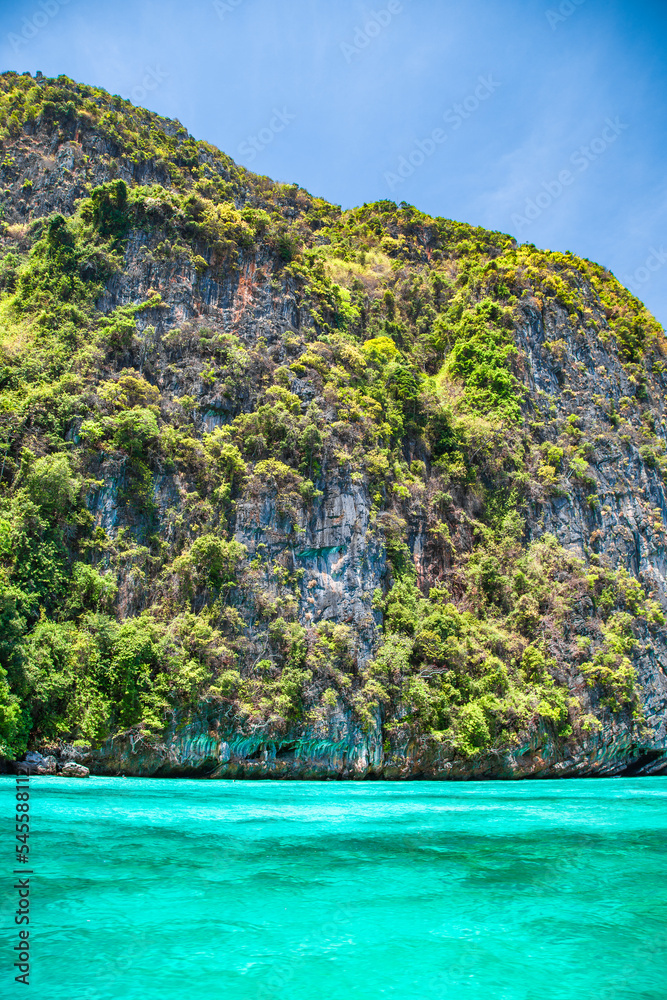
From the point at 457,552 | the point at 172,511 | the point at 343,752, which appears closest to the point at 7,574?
the point at 172,511

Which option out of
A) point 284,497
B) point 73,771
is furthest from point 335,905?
point 284,497

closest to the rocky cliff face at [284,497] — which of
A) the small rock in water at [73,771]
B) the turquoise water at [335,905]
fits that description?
the small rock in water at [73,771]

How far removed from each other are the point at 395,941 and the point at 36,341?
88.1 feet

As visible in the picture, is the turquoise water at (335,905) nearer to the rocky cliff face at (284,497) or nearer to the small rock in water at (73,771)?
the small rock in water at (73,771)

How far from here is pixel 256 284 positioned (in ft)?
108

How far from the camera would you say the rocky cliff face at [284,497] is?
71.8 ft

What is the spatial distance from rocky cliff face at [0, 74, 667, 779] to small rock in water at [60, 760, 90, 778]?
2.62ft

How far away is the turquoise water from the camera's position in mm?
5309

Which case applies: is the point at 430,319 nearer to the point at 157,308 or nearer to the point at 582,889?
the point at 157,308

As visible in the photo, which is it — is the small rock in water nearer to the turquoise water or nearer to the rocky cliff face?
the rocky cliff face

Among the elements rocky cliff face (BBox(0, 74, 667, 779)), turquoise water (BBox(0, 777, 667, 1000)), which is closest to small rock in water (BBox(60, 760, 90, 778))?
rocky cliff face (BBox(0, 74, 667, 779))

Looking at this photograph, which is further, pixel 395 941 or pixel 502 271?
pixel 502 271

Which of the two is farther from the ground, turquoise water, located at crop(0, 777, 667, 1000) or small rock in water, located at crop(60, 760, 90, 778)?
turquoise water, located at crop(0, 777, 667, 1000)

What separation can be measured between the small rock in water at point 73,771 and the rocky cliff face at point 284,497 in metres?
0.80
